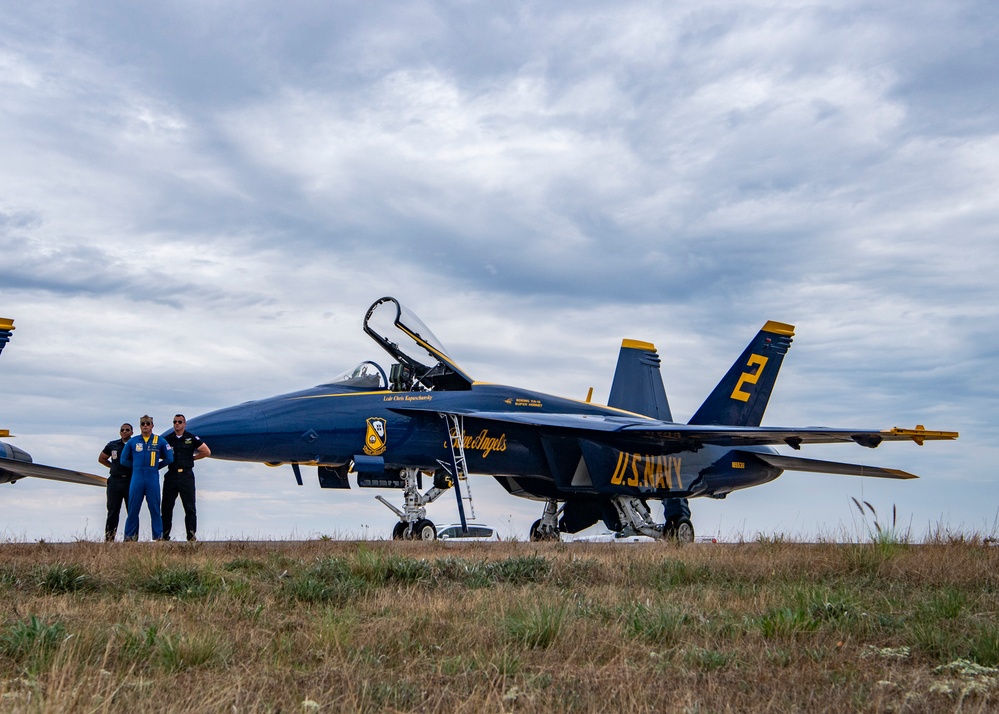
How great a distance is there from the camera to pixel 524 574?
29.0ft

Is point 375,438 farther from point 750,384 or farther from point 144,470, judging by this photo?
point 750,384

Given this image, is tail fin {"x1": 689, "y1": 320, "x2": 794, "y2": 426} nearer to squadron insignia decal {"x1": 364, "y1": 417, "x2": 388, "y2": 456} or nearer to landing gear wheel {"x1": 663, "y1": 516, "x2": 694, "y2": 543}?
landing gear wheel {"x1": 663, "y1": 516, "x2": 694, "y2": 543}

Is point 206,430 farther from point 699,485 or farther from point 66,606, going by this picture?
point 699,485

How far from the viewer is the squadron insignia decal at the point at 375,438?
1645 cm

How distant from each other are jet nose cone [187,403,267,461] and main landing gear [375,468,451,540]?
96.4 inches

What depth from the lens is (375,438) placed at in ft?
54.2

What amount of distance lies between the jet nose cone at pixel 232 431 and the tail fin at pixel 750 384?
12.1 m

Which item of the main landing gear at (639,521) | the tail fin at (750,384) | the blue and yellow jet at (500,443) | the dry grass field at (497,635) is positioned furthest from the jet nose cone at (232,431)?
the tail fin at (750,384)

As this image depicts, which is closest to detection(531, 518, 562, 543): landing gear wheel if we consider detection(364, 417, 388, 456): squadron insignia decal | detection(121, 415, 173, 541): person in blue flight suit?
detection(364, 417, 388, 456): squadron insignia decal

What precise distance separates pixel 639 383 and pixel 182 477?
14.6 meters

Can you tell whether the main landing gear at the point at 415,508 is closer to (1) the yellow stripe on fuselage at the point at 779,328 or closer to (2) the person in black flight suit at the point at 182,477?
→ (2) the person in black flight suit at the point at 182,477

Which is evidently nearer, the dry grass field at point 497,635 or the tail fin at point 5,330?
the dry grass field at point 497,635

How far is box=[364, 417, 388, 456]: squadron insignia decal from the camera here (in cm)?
1645

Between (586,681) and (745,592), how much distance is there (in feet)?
11.0
